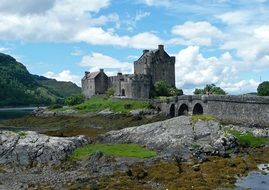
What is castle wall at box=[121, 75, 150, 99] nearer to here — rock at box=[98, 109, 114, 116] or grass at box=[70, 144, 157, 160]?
rock at box=[98, 109, 114, 116]

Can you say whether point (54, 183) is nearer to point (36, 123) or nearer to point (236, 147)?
point (236, 147)

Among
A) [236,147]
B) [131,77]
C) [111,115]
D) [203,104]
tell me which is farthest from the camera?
[131,77]

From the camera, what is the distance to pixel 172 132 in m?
53.1

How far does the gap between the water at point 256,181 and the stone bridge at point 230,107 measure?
21.0 meters

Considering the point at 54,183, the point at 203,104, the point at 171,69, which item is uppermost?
the point at 171,69

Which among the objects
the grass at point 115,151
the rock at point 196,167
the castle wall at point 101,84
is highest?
the castle wall at point 101,84

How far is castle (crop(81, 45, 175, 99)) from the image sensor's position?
10875 centimetres

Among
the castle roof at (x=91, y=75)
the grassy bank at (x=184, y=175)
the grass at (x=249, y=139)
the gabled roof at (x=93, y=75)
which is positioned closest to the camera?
the grassy bank at (x=184, y=175)

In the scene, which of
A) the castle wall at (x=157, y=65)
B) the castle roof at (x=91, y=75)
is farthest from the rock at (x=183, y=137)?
the castle roof at (x=91, y=75)

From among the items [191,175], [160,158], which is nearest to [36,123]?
[160,158]

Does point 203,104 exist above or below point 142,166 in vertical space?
above

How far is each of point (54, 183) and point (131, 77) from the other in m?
74.8

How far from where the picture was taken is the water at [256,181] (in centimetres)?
3291

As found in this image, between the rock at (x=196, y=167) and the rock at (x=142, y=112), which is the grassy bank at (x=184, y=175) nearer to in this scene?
the rock at (x=196, y=167)
